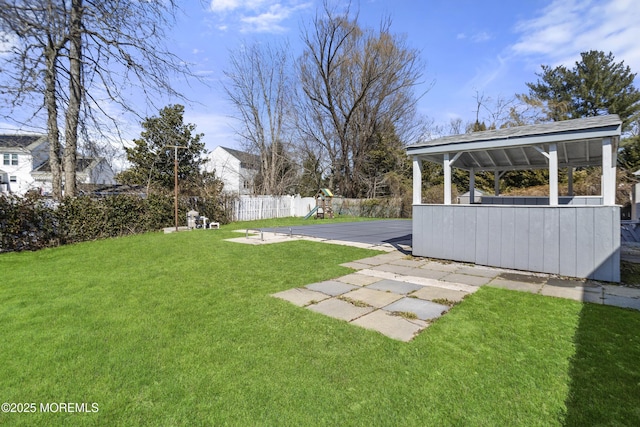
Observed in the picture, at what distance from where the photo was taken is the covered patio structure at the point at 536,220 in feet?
16.0

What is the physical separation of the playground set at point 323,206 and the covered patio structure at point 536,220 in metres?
12.8

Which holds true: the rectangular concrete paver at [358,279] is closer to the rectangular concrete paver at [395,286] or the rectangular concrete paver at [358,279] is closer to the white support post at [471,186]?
the rectangular concrete paver at [395,286]

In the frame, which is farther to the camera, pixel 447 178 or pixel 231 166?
pixel 231 166

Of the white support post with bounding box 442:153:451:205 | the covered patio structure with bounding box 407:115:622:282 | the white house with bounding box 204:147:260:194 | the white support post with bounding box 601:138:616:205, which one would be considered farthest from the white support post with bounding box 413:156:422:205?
the white house with bounding box 204:147:260:194

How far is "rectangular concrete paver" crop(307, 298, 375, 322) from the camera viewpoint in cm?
344

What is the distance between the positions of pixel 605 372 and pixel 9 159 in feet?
121

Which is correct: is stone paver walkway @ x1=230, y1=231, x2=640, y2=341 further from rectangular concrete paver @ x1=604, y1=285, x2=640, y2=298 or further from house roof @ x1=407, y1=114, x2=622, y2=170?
house roof @ x1=407, y1=114, x2=622, y2=170

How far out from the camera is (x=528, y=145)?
5.68m

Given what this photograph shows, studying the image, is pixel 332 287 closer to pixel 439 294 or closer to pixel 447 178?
pixel 439 294

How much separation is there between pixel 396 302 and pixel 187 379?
2.52 meters

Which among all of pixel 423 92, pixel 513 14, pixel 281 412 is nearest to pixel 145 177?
pixel 423 92

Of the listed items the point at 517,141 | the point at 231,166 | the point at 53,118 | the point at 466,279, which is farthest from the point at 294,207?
the point at 466,279

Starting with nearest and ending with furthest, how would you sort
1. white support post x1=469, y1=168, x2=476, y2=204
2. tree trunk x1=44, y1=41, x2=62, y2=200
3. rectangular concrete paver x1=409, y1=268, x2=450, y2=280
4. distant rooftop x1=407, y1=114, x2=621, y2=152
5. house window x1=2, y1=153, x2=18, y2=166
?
distant rooftop x1=407, y1=114, x2=621, y2=152 → rectangular concrete paver x1=409, y1=268, x2=450, y2=280 → tree trunk x1=44, y1=41, x2=62, y2=200 → white support post x1=469, y1=168, x2=476, y2=204 → house window x1=2, y1=153, x2=18, y2=166

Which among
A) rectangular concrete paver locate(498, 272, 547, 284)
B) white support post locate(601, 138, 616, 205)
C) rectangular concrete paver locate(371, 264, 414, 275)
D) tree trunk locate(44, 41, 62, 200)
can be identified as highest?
tree trunk locate(44, 41, 62, 200)
